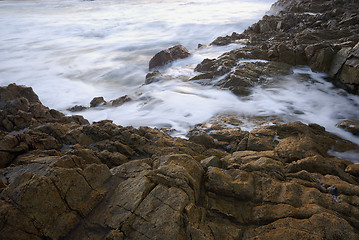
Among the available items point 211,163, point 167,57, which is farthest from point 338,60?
point 167,57

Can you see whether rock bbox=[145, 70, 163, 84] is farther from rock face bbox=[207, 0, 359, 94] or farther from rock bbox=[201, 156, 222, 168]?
rock bbox=[201, 156, 222, 168]

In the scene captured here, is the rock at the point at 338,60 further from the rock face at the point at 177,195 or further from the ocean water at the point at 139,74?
the rock face at the point at 177,195

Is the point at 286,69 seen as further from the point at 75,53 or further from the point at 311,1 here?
the point at 75,53

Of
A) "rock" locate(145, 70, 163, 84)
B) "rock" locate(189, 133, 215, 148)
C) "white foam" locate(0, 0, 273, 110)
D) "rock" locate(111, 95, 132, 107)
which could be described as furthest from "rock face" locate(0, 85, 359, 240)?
"white foam" locate(0, 0, 273, 110)

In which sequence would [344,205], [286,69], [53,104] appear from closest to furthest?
[344,205] < [286,69] < [53,104]

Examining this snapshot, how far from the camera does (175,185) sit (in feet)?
11.9

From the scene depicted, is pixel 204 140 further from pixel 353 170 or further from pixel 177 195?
pixel 353 170

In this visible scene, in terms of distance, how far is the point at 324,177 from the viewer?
403 centimetres

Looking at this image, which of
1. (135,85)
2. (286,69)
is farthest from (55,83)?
(286,69)

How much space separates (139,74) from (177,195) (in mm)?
12987

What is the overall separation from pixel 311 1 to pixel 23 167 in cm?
2317

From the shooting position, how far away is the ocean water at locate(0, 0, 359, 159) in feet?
27.6

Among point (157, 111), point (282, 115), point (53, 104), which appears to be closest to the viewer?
point (282, 115)

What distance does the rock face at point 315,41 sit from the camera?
8.83 meters
